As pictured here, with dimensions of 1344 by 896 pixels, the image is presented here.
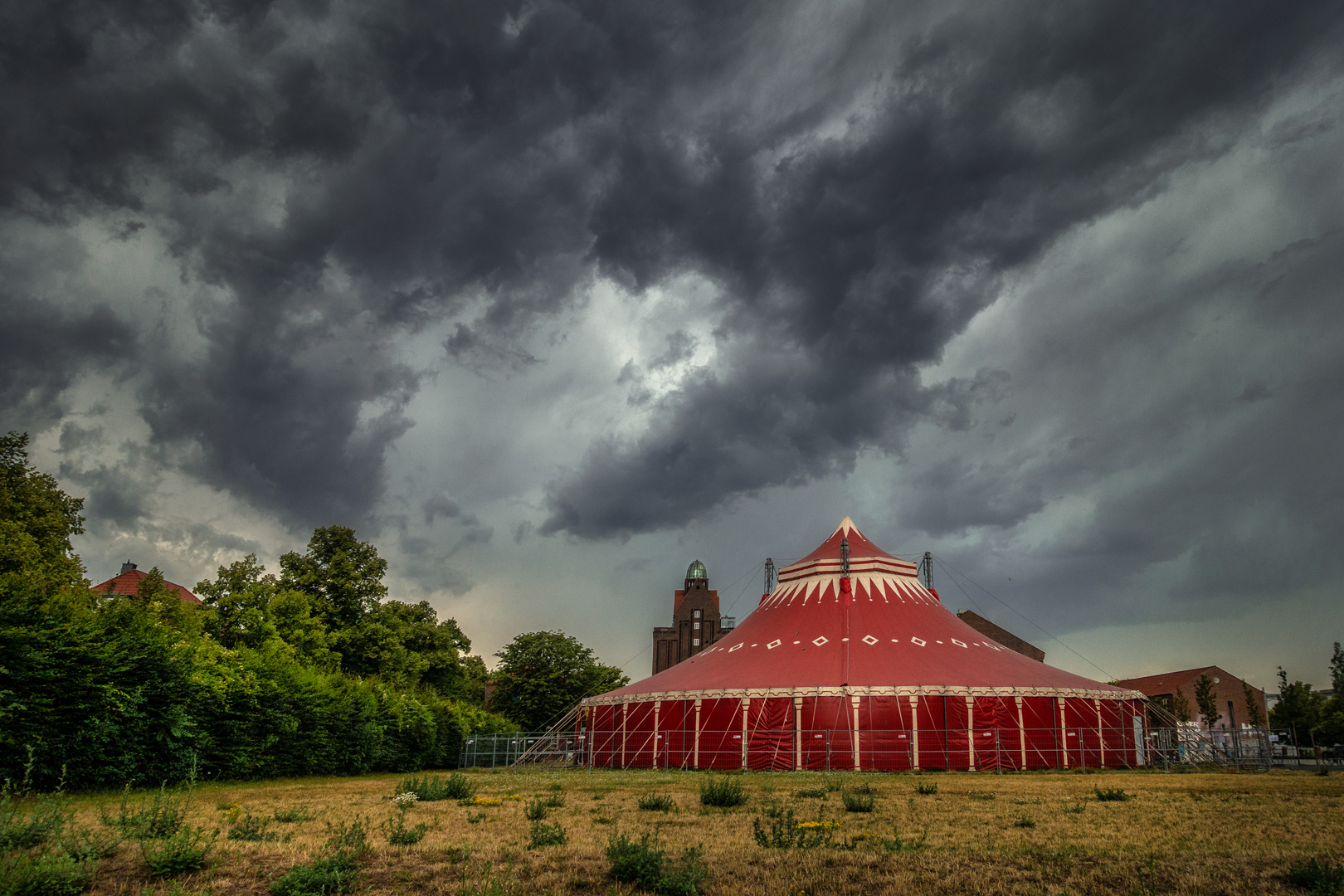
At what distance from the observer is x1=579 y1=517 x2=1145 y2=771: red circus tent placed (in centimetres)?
2714

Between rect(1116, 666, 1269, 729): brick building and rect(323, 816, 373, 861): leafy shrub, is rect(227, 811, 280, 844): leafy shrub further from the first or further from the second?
rect(1116, 666, 1269, 729): brick building

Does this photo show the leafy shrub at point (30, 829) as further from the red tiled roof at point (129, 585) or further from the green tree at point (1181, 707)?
the green tree at point (1181, 707)

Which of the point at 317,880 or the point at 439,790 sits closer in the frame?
the point at 317,880

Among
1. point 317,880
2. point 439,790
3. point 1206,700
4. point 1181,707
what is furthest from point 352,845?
point 1181,707

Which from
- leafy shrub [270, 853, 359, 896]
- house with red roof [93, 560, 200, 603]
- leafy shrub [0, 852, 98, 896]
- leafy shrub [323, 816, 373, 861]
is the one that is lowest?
leafy shrub [323, 816, 373, 861]

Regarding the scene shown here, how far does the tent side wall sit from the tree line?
33.7 feet

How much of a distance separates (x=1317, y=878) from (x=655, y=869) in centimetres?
470

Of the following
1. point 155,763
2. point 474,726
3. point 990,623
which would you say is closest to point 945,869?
point 155,763

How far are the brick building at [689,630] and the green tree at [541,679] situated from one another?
18465mm

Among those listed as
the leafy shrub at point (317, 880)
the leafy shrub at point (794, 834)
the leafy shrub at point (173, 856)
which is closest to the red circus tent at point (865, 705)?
the leafy shrub at point (794, 834)

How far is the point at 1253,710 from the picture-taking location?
58.6m

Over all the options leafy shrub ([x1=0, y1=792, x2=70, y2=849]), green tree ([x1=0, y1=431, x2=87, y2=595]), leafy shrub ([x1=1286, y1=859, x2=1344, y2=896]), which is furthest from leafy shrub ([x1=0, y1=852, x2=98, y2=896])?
green tree ([x1=0, y1=431, x2=87, y2=595])

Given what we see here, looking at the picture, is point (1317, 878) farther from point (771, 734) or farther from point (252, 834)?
point (771, 734)

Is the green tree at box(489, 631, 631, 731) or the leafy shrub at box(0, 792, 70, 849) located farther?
the green tree at box(489, 631, 631, 731)
